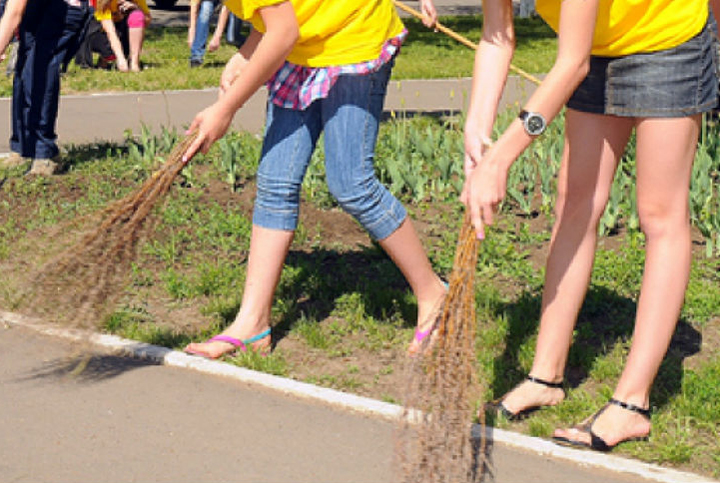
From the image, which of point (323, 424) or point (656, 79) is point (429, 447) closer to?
point (323, 424)

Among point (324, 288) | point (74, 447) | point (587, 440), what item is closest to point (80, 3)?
point (324, 288)

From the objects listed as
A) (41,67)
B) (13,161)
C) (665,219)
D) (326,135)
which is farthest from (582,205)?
(13,161)

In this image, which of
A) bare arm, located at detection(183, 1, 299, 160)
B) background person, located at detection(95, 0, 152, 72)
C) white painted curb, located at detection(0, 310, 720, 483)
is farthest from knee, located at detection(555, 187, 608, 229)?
background person, located at detection(95, 0, 152, 72)

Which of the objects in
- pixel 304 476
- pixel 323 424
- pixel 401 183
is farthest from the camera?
pixel 401 183

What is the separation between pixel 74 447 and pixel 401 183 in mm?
3349

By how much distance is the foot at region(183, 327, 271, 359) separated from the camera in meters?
4.91

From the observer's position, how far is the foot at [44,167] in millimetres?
7828

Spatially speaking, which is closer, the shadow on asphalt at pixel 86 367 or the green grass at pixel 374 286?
the green grass at pixel 374 286

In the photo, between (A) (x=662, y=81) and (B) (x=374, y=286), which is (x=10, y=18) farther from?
(A) (x=662, y=81)

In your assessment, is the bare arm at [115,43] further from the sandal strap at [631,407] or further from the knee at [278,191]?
the sandal strap at [631,407]

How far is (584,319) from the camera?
17.4 feet

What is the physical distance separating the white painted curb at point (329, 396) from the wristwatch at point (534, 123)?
0.92 meters

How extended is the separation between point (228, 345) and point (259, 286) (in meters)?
0.26

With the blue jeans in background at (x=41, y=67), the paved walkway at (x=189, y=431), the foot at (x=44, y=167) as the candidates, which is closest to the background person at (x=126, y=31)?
the blue jeans in background at (x=41, y=67)
